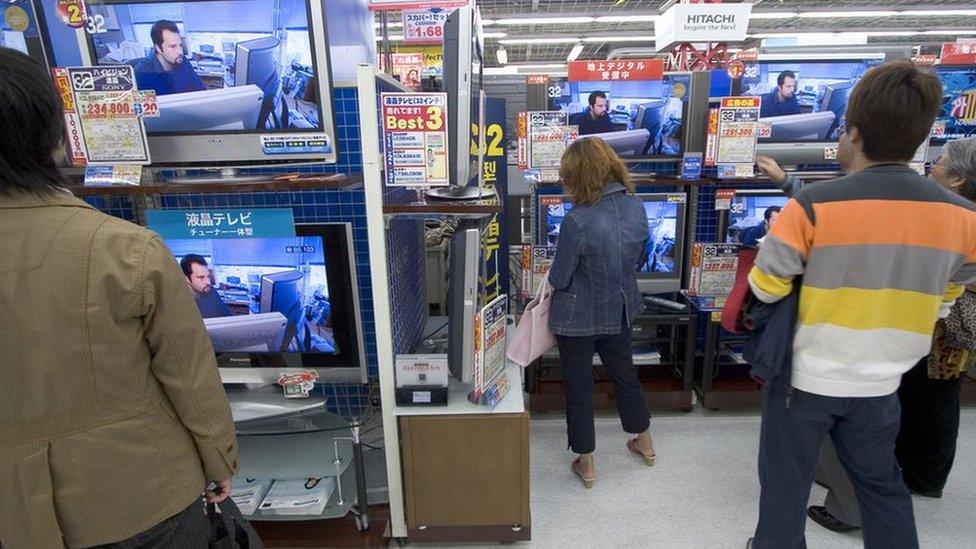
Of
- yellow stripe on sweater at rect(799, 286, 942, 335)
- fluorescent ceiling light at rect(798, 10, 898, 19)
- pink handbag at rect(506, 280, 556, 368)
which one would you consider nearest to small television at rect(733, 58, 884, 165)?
pink handbag at rect(506, 280, 556, 368)

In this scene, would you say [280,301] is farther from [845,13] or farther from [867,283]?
[845,13]

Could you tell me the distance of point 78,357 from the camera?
0.99 meters

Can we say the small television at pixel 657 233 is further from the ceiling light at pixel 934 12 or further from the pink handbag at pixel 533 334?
the ceiling light at pixel 934 12

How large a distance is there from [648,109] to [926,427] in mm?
1850

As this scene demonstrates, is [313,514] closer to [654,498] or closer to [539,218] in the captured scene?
[654,498]

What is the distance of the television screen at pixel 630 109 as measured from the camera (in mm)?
2711

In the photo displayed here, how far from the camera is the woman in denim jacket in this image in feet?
6.96

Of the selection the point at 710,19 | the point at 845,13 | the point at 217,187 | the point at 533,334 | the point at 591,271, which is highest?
the point at 845,13

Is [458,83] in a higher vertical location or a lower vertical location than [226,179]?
higher

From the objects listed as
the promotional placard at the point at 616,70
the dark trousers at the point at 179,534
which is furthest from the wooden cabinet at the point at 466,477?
the promotional placard at the point at 616,70

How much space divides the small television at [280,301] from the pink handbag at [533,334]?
0.64m

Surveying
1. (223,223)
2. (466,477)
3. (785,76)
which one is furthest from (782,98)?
(223,223)

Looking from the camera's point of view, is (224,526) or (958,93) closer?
(224,526)

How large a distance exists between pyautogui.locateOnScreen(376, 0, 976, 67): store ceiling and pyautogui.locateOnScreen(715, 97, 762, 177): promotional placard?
242 inches
